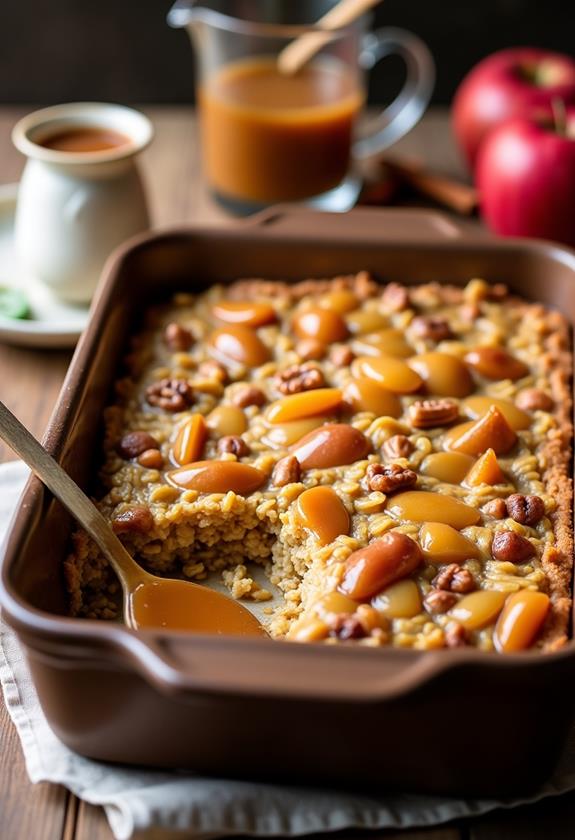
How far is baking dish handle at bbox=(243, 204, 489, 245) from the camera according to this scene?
2.16m

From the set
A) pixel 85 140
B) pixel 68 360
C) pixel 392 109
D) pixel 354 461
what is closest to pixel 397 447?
pixel 354 461

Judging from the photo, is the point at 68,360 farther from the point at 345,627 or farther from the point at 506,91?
the point at 506,91

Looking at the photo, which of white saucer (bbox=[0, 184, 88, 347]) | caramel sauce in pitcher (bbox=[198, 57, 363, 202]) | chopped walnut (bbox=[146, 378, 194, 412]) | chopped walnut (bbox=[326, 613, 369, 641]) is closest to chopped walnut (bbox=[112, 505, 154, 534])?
chopped walnut (bbox=[146, 378, 194, 412])

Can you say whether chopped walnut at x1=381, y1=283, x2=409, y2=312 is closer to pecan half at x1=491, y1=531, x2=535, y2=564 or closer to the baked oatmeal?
the baked oatmeal

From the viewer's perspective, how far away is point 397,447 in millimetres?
1737

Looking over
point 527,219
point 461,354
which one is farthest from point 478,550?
point 527,219

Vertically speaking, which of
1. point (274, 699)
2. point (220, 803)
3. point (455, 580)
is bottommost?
point (220, 803)

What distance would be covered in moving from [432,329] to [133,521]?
696 millimetres

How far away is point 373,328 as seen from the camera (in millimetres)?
2043

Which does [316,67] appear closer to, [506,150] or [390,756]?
[506,150]

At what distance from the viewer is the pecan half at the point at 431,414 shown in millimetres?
1804

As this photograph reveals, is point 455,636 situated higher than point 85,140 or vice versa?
point 85,140

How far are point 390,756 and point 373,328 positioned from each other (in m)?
0.91

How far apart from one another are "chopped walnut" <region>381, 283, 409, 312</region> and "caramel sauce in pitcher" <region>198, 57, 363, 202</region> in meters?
0.60
